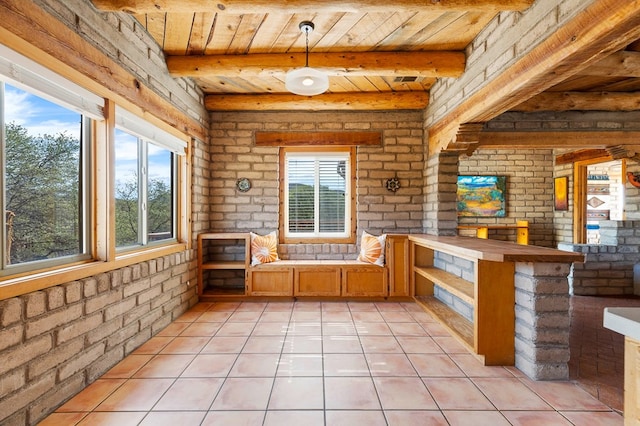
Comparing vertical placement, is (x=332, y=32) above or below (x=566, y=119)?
above

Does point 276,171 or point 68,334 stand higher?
point 276,171

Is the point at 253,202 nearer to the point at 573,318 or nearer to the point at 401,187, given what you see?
→ the point at 401,187

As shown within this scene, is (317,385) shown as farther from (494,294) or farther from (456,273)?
(456,273)

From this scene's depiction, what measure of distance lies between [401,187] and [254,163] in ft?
7.47

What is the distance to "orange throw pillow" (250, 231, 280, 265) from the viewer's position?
4.60m

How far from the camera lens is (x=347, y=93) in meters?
4.67

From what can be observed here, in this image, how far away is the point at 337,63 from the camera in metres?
3.54

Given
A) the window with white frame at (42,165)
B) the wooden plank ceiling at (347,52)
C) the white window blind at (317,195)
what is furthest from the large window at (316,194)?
the window with white frame at (42,165)

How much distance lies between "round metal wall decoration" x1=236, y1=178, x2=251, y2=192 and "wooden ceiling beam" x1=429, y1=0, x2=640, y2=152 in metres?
3.15

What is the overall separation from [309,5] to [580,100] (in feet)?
11.7

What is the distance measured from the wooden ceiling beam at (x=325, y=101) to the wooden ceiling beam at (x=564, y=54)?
4.49 ft

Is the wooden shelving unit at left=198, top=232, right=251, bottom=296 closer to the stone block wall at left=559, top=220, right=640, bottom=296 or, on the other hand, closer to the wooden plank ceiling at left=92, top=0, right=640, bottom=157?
the wooden plank ceiling at left=92, top=0, right=640, bottom=157

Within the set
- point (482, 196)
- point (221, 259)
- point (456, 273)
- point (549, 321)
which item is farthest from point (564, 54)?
point (482, 196)

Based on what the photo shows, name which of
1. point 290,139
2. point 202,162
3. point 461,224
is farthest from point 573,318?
point 202,162
